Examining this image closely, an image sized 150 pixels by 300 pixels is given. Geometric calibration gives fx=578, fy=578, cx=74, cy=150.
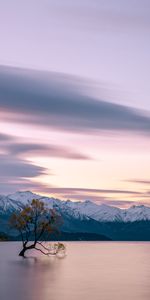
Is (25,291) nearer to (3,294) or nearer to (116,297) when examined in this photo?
(3,294)

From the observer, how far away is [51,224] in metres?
124

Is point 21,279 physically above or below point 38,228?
below

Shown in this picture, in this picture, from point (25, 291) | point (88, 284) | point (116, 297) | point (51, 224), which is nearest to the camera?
point (116, 297)

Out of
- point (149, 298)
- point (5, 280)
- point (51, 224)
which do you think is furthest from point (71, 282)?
point (51, 224)

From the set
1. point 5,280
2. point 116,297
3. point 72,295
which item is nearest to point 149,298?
point 116,297

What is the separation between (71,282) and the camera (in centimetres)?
8862

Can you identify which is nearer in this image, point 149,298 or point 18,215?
point 149,298

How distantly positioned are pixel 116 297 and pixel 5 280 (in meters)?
25.8

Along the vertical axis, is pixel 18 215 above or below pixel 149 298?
above

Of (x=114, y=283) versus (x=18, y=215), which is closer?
(x=114, y=283)

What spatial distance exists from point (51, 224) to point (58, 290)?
47779 millimetres

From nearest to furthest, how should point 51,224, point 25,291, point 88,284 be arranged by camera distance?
1. point 25,291
2. point 88,284
3. point 51,224

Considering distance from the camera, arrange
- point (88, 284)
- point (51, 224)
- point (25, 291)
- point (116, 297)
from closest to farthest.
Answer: point (116, 297) → point (25, 291) → point (88, 284) → point (51, 224)

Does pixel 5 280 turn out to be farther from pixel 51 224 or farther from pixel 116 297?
pixel 51 224
